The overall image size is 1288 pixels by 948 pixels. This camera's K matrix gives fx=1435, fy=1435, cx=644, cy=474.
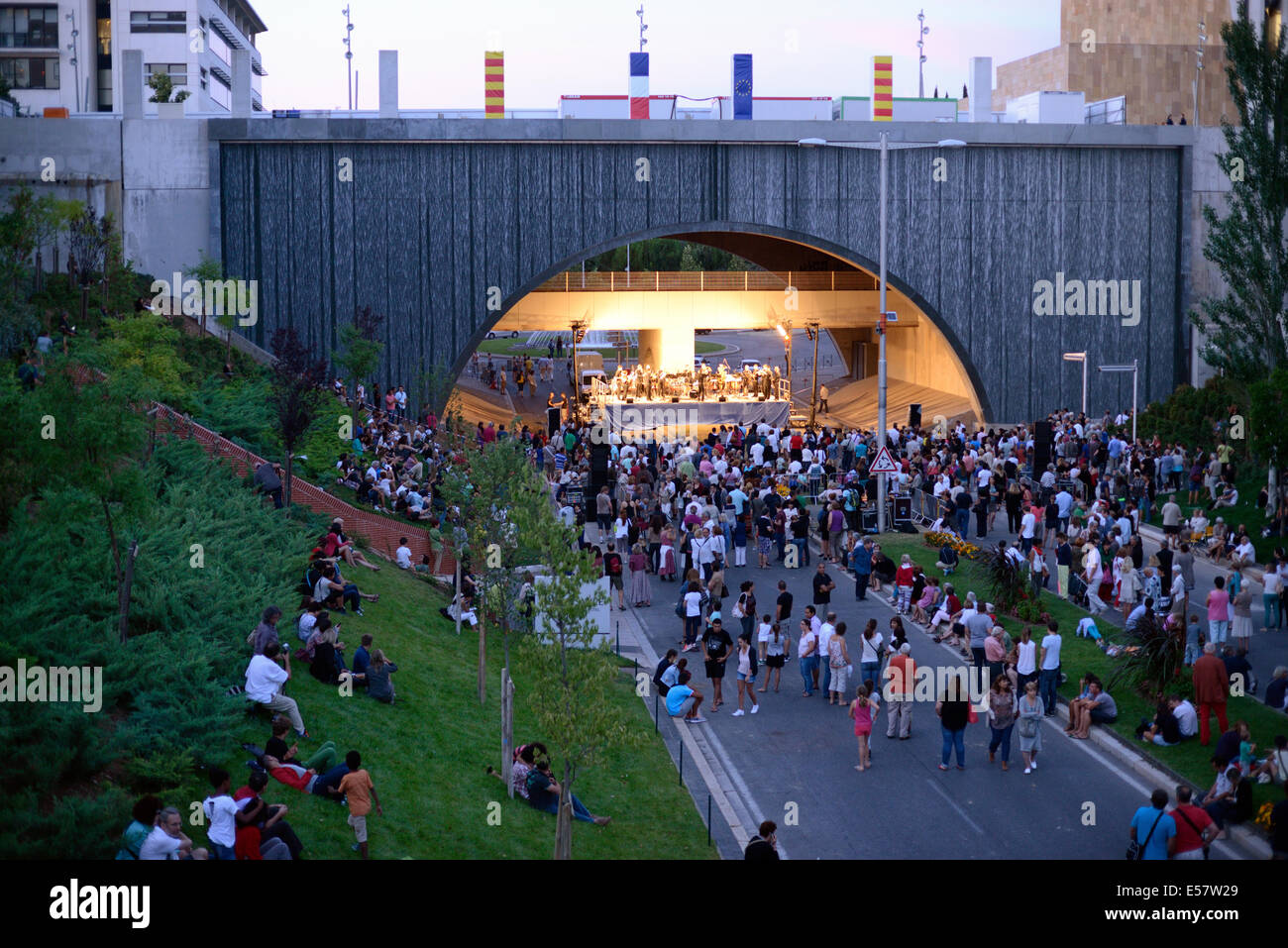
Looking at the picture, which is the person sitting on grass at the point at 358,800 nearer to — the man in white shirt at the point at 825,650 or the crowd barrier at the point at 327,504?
the man in white shirt at the point at 825,650

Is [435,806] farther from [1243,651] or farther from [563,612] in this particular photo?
[1243,651]

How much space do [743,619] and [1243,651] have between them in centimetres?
635

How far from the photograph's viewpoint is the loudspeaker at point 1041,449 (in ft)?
100

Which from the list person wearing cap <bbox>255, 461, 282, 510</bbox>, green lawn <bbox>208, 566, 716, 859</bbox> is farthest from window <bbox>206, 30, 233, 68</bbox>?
green lawn <bbox>208, 566, 716, 859</bbox>

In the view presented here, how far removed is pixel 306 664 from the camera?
55.0ft

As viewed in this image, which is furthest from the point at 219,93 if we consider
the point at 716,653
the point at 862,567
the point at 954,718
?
the point at 954,718

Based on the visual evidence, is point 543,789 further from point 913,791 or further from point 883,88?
point 883,88

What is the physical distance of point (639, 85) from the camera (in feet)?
130

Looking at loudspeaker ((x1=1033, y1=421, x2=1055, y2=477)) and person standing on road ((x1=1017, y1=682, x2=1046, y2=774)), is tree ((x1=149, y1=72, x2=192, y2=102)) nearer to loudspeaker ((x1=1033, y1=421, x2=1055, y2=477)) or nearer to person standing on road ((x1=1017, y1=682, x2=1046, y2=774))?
loudspeaker ((x1=1033, y1=421, x2=1055, y2=477))

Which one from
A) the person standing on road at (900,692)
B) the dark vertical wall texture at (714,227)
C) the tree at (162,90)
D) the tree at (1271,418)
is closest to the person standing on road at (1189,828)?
the person standing on road at (900,692)

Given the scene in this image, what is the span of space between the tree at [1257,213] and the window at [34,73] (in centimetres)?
6221

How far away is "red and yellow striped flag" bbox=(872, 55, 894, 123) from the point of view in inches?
1565

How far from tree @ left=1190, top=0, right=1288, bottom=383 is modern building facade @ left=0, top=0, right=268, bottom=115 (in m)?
53.4
